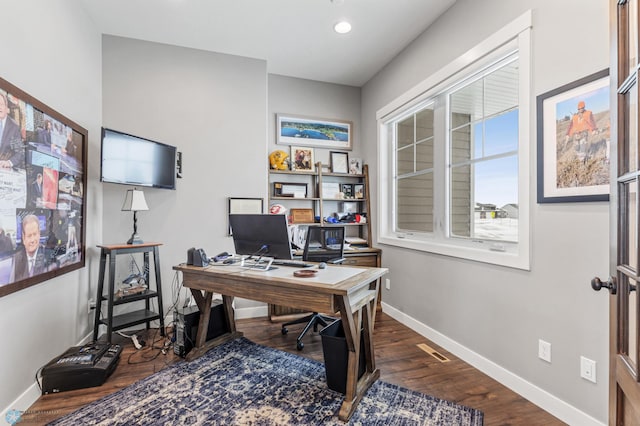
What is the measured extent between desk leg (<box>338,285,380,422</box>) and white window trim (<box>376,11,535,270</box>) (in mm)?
1002

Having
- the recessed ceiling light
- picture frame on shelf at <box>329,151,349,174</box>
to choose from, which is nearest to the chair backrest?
picture frame on shelf at <box>329,151,349,174</box>

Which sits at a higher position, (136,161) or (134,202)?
(136,161)

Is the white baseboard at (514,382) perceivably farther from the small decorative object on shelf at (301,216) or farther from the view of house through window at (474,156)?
the small decorative object on shelf at (301,216)

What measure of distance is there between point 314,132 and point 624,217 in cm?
345

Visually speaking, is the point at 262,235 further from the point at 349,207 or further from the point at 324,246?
the point at 349,207

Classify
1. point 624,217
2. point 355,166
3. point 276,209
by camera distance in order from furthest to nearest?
point 355,166
point 276,209
point 624,217

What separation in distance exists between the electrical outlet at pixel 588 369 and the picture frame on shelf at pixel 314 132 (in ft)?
10.8

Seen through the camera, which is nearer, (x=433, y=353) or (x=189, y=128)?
(x=433, y=353)

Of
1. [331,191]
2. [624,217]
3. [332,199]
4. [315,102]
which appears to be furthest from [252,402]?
[315,102]

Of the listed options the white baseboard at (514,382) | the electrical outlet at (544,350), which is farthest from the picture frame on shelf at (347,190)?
the electrical outlet at (544,350)

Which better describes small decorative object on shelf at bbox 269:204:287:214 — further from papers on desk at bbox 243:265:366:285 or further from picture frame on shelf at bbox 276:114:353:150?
papers on desk at bbox 243:265:366:285

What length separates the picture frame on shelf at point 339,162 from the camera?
418 cm

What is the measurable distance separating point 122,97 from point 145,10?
89 centimetres

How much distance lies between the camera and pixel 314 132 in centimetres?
412
